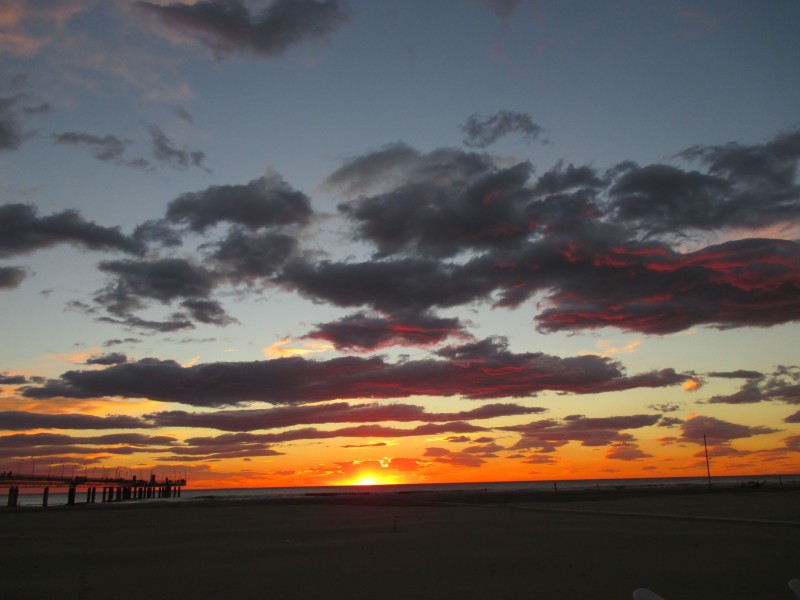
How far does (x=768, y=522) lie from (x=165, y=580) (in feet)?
79.1

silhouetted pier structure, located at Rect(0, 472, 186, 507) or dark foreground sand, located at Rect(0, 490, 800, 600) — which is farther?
silhouetted pier structure, located at Rect(0, 472, 186, 507)

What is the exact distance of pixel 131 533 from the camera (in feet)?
87.5

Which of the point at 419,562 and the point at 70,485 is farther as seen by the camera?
the point at 70,485

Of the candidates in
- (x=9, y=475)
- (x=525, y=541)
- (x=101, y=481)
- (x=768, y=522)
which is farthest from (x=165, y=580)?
(x=101, y=481)

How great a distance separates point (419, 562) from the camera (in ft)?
53.9

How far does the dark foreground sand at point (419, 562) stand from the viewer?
13.1 meters

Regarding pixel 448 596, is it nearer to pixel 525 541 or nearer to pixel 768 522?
pixel 525 541

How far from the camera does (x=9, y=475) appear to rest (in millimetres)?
81188

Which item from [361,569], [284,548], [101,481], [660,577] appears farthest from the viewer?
[101,481]

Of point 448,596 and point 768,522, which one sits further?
point 768,522

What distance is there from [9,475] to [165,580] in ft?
273

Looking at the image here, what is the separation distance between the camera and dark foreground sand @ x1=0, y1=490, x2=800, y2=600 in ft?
43.0

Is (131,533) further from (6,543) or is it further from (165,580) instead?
(165,580)

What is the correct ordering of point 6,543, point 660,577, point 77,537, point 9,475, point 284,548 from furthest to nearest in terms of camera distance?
point 9,475
point 77,537
point 6,543
point 284,548
point 660,577
